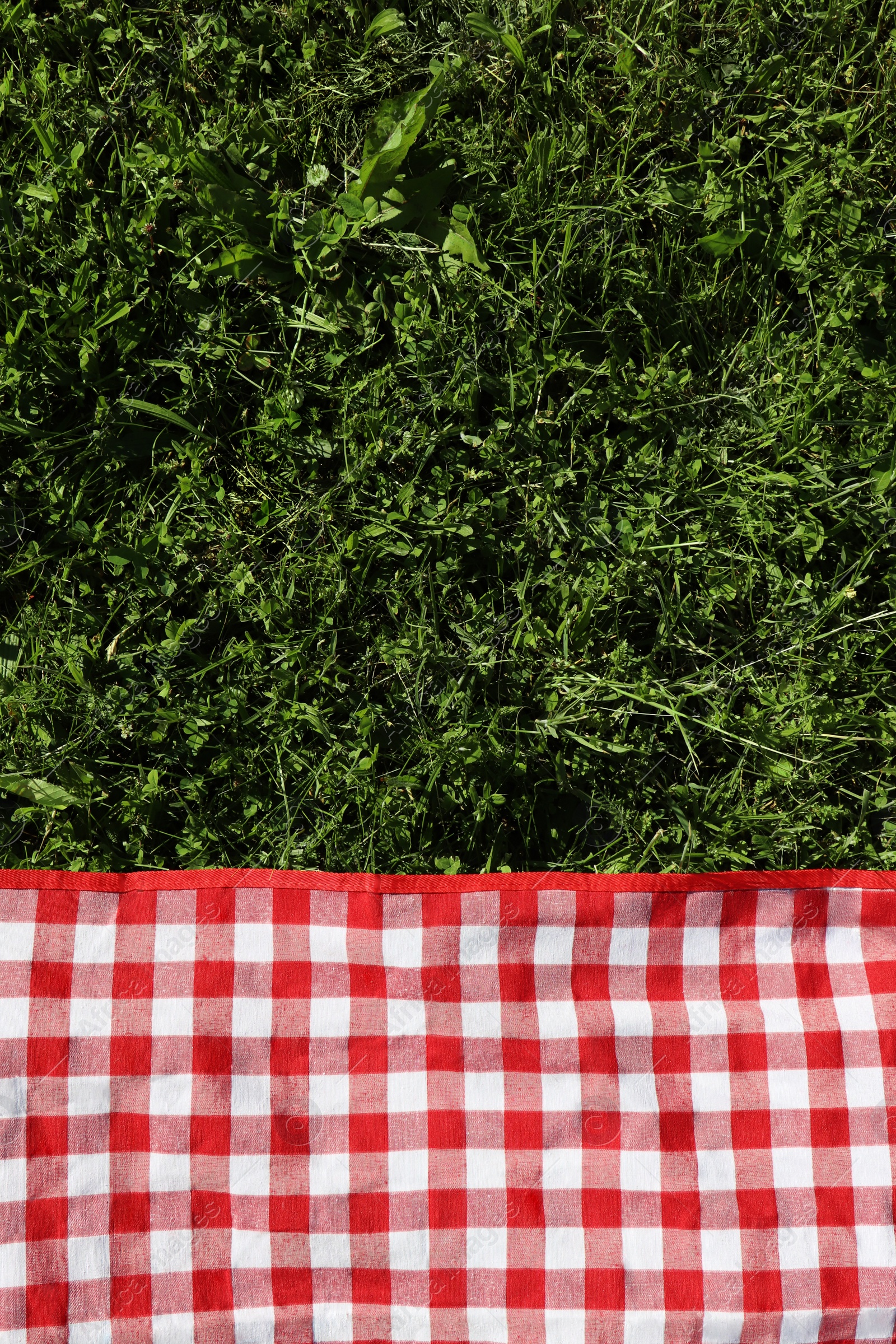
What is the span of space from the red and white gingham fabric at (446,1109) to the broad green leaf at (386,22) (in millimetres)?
1955

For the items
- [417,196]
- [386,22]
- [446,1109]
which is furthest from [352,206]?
[446,1109]

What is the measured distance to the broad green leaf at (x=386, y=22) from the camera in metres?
2.08

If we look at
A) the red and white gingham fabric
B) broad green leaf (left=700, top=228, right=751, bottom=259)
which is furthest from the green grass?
the red and white gingham fabric

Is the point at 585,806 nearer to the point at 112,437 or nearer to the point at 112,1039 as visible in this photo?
the point at 112,1039

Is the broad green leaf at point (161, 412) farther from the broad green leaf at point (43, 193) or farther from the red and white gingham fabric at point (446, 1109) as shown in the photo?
the red and white gingham fabric at point (446, 1109)

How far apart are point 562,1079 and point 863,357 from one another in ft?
5.77

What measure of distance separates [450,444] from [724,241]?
0.79m

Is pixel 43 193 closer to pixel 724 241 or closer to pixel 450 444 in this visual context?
pixel 450 444

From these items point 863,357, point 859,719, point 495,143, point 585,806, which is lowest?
point 585,806

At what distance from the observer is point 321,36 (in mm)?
2123

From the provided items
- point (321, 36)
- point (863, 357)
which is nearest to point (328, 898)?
point (863, 357)

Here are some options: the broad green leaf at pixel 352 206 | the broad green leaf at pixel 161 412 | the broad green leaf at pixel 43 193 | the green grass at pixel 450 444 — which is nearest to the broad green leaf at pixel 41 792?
the green grass at pixel 450 444

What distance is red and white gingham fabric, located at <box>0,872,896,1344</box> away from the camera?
1.87 m

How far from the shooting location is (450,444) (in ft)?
6.73
